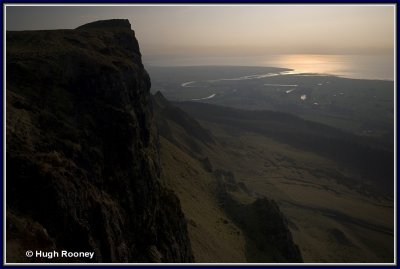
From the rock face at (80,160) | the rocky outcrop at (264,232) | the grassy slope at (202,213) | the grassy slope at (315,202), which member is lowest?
the grassy slope at (315,202)

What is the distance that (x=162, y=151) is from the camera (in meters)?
48.8

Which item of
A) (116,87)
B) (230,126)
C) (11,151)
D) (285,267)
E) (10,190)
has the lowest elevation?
(230,126)

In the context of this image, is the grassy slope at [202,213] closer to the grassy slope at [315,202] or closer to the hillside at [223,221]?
the hillside at [223,221]

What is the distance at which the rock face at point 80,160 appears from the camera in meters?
13.5

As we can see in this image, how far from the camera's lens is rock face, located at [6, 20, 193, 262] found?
1354 cm

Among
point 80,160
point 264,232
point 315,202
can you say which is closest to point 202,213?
point 264,232

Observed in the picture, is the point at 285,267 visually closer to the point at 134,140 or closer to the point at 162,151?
the point at 134,140

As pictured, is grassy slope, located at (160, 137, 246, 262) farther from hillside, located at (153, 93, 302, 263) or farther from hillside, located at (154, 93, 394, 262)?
hillside, located at (154, 93, 394, 262)

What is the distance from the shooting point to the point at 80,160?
17297 mm

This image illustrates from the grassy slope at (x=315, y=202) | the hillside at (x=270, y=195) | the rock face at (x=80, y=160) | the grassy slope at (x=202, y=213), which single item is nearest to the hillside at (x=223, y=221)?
the grassy slope at (x=202, y=213)

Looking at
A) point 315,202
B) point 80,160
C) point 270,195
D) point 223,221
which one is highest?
point 80,160

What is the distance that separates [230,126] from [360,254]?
96.2m

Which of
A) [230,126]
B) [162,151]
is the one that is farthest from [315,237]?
[230,126]

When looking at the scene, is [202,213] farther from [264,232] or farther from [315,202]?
[315,202]
